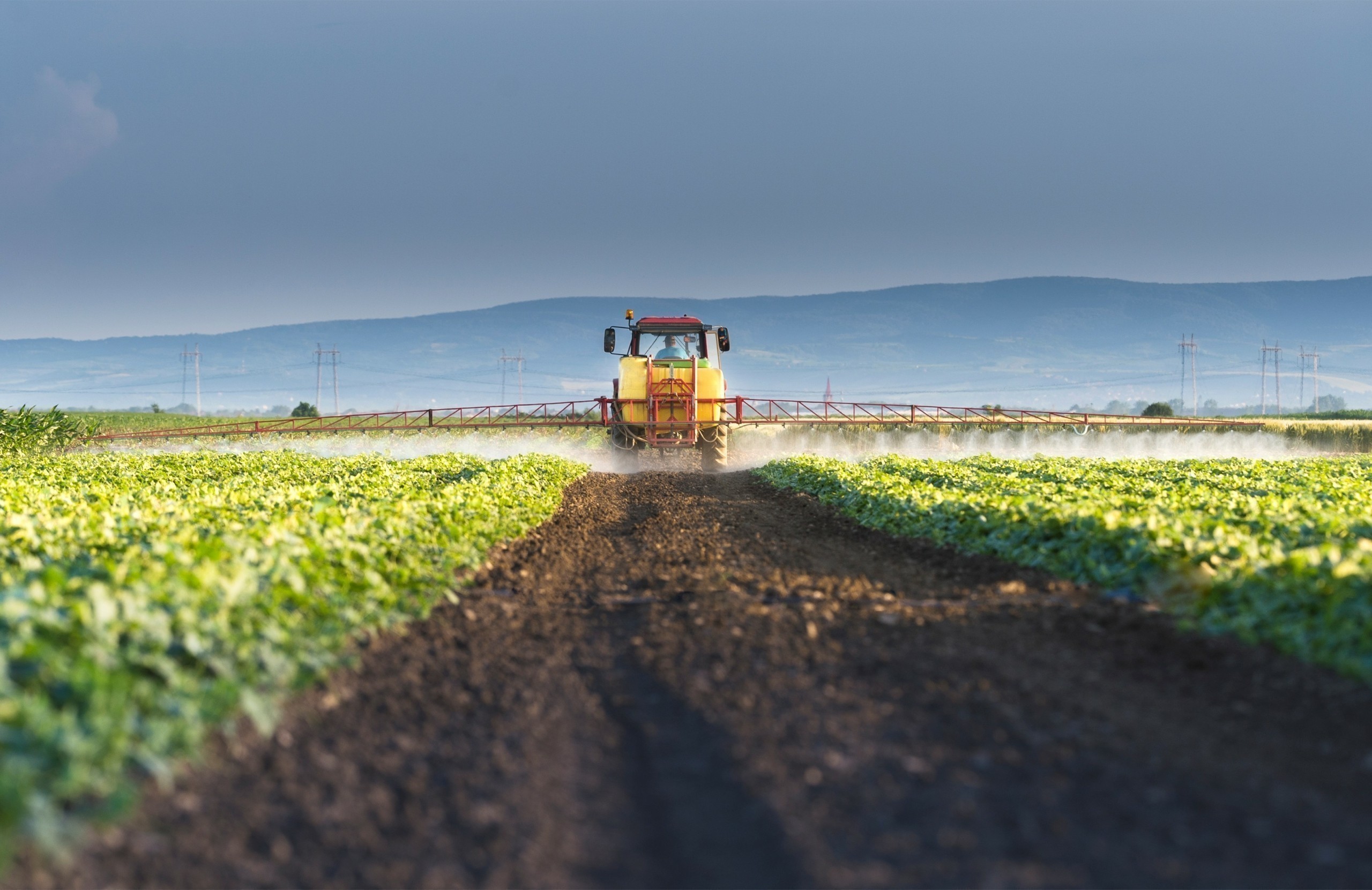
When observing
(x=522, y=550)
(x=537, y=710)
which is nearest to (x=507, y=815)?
(x=537, y=710)

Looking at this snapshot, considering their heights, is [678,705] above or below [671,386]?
below

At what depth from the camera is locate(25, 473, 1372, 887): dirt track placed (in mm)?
4035

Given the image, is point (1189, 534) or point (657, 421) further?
point (657, 421)

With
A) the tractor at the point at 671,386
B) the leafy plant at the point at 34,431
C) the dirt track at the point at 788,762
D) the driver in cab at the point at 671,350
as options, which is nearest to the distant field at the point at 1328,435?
the tractor at the point at 671,386

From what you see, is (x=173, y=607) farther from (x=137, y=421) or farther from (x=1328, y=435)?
(x=137, y=421)

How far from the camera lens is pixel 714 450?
95.6 ft

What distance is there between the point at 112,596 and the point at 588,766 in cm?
267

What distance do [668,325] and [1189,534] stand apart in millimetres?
19706

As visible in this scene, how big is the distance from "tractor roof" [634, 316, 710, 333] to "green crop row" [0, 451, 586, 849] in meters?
14.4

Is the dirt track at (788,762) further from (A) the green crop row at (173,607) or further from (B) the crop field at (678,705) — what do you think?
(A) the green crop row at (173,607)

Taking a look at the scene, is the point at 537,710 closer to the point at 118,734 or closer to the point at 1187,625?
the point at 118,734

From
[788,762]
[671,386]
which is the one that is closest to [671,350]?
[671,386]

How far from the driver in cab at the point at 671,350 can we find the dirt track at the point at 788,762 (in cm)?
1966

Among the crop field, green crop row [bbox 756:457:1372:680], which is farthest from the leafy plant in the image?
green crop row [bbox 756:457:1372:680]
